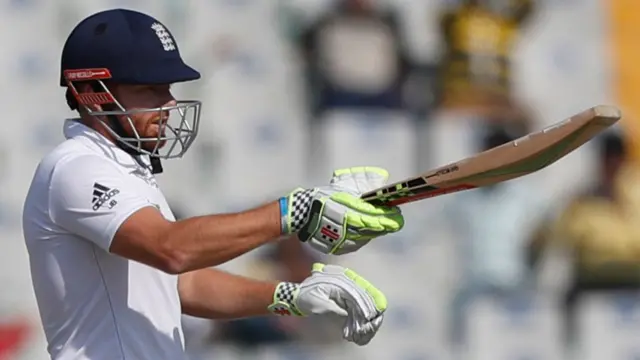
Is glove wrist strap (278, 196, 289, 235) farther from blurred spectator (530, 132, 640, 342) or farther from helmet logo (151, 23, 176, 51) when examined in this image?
blurred spectator (530, 132, 640, 342)

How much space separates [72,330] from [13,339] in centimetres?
305

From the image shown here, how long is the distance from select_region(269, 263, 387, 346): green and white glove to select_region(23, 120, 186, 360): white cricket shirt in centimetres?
32

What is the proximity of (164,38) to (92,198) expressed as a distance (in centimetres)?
45

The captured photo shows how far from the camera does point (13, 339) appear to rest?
5551 millimetres

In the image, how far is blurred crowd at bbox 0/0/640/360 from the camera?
5824 millimetres

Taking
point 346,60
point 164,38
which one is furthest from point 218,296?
point 346,60

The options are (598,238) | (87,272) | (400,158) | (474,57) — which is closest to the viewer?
(87,272)

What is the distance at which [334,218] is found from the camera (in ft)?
8.45

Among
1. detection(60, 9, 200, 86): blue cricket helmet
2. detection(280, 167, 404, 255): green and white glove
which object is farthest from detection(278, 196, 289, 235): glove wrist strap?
detection(60, 9, 200, 86): blue cricket helmet

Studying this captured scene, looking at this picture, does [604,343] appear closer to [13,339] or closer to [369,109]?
[369,109]

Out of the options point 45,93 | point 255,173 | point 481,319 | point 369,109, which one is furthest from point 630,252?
point 45,93

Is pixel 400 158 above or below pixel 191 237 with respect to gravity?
above

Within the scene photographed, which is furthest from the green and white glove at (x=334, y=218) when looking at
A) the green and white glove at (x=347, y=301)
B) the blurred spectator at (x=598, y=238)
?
the blurred spectator at (x=598, y=238)

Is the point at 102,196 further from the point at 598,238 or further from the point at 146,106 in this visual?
the point at 598,238
